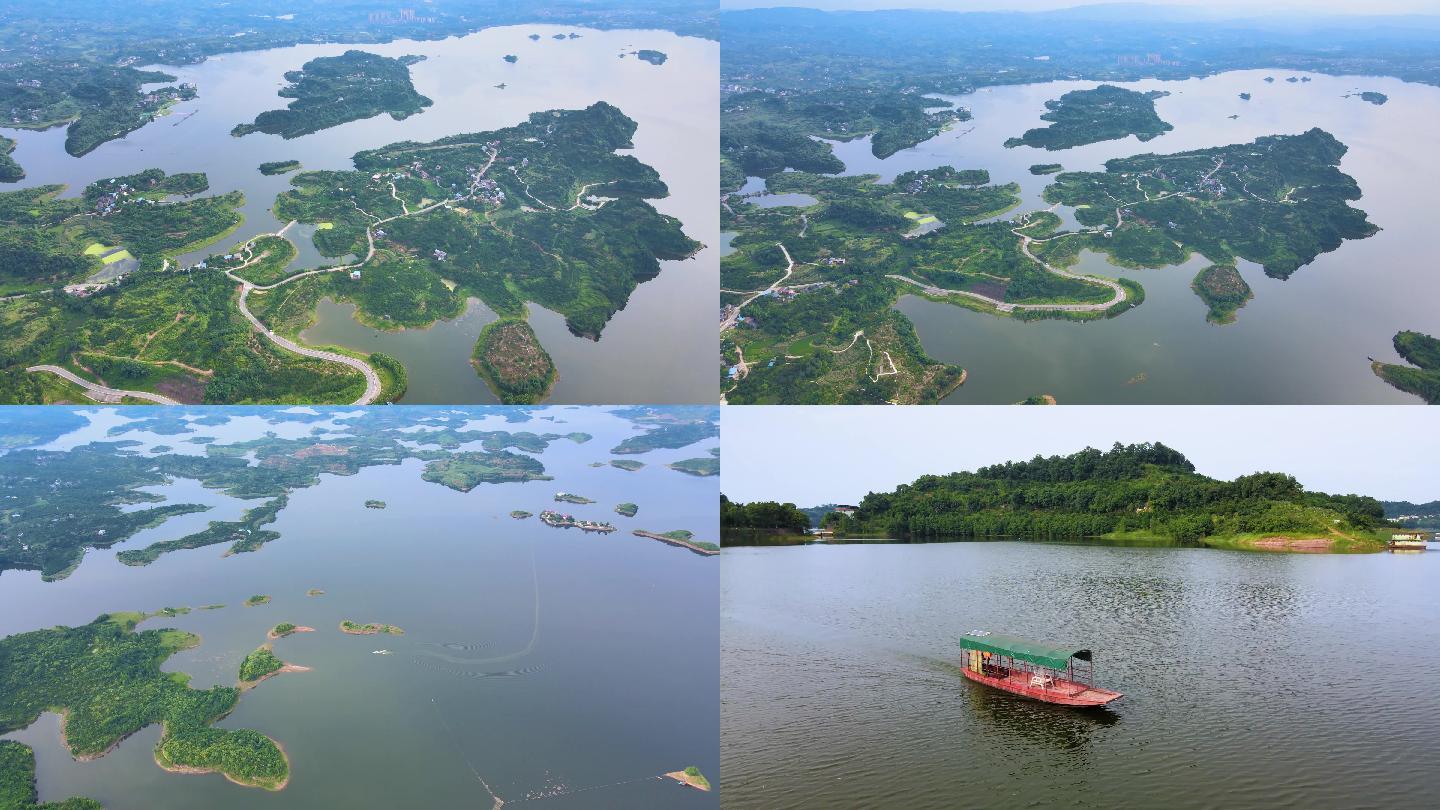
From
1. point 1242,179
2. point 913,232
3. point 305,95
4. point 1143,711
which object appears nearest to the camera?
point 1143,711

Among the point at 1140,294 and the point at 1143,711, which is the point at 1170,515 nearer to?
the point at 1140,294

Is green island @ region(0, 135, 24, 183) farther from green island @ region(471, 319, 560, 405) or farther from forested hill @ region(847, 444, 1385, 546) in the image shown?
forested hill @ region(847, 444, 1385, 546)

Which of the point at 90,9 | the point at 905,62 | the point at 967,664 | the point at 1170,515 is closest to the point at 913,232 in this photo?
the point at 1170,515

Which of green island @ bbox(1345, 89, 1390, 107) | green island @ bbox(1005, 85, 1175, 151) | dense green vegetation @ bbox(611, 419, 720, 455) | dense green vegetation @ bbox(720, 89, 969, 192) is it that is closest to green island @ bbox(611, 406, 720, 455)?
dense green vegetation @ bbox(611, 419, 720, 455)

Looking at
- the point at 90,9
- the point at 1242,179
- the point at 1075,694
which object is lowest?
the point at 1075,694

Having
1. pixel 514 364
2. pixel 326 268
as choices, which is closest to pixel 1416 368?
pixel 514 364

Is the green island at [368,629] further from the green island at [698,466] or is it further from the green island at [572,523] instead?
the green island at [698,466]

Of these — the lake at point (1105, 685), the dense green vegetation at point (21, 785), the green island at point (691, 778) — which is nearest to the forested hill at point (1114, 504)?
the lake at point (1105, 685)
